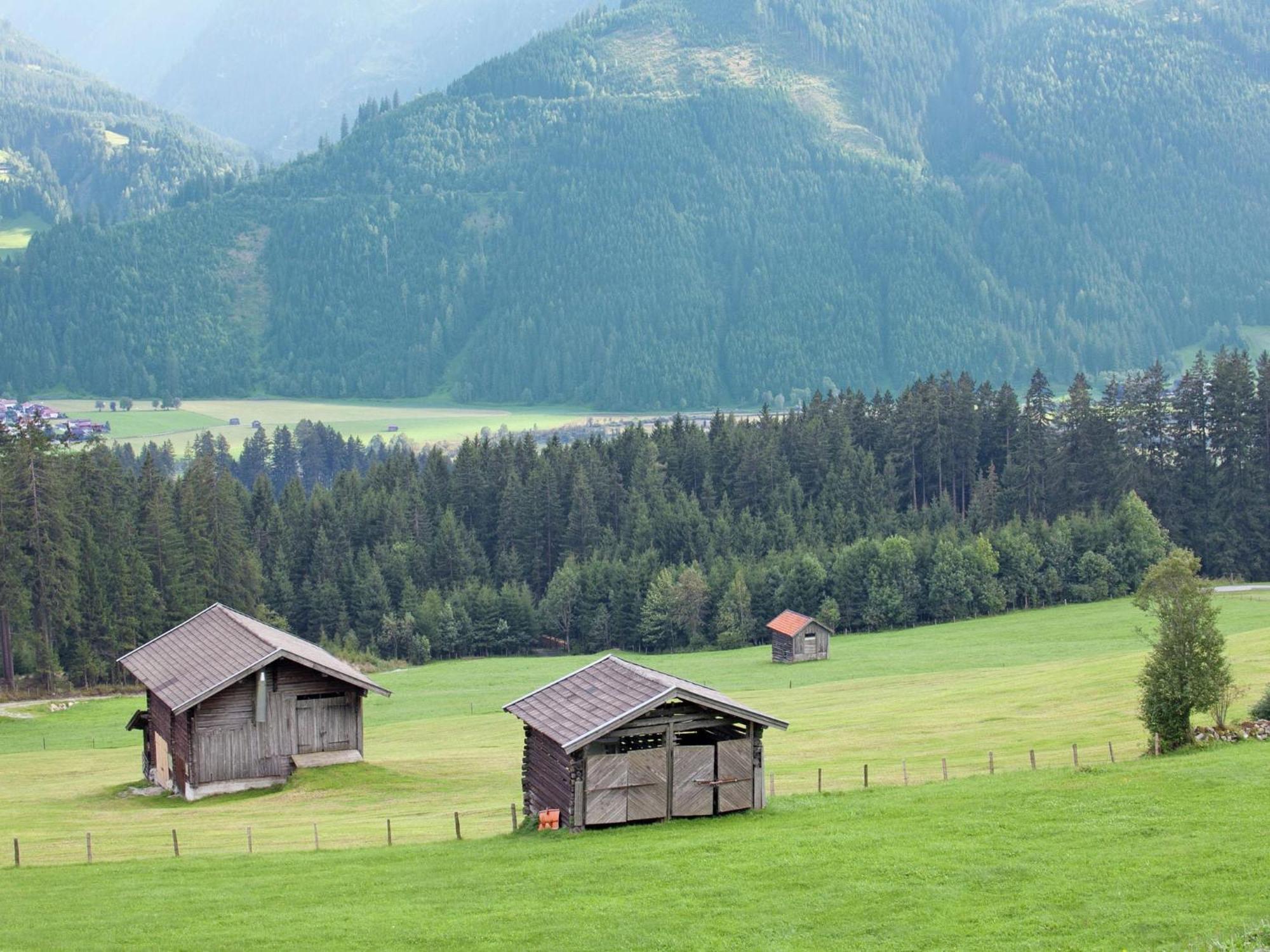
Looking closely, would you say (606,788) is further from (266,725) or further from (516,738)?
(516,738)

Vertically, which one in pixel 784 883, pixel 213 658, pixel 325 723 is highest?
pixel 213 658

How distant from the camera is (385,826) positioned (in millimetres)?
40562

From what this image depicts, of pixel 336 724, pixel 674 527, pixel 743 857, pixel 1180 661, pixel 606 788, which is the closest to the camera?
pixel 743 857

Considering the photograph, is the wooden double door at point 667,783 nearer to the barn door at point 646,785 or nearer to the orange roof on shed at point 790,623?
the barn door at point 646,785

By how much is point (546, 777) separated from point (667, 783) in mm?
3518

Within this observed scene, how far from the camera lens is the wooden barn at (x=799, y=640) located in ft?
316

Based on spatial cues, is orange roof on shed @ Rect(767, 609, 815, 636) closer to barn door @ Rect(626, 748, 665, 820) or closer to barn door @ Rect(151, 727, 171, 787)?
barn door @ Rect(151, 727, 171, 787)

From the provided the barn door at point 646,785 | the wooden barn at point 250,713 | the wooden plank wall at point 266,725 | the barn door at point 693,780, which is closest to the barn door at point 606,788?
the barn door at point 646,785

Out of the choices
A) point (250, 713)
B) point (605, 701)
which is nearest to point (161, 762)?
point (250, 713)

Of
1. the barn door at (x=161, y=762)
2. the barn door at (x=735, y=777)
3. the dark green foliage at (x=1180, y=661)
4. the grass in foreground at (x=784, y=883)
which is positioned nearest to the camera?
the grass in foreground at (x=784, y=883)

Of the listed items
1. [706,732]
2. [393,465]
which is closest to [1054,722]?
[706,732]

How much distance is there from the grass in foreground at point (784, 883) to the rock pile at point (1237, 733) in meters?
3.73

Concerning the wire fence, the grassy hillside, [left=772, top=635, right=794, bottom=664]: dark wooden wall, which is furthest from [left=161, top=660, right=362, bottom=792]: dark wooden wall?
[left=772, top=635, right=794, bottom=664]: dark wooden wall

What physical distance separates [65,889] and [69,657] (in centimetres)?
7343
